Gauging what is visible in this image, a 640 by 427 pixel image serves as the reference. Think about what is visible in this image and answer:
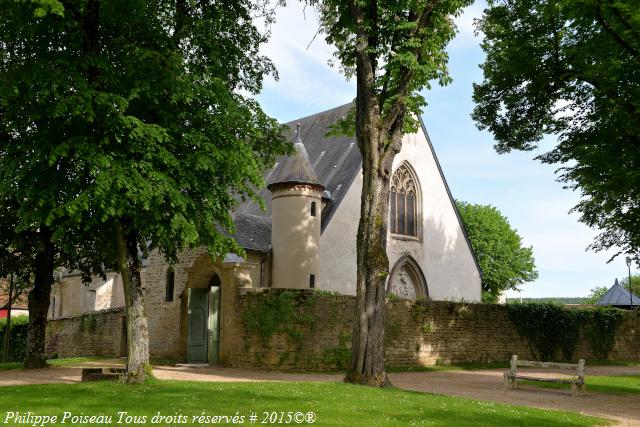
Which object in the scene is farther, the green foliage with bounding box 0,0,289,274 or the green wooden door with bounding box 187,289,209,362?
the green wooden door with bounding box 187,289,209,362

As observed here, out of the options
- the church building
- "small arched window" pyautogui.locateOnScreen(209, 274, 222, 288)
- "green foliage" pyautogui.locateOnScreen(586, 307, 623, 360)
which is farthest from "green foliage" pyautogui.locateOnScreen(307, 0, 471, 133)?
"green foliage" pyautogui.locateOnScreen(586, 307, 623, 360)

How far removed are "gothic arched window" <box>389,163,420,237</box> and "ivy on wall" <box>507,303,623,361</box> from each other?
263 inches

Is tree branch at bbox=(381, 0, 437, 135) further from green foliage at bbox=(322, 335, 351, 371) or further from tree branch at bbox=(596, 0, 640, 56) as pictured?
green foliage at bbox=(322, 335, 351, 371)

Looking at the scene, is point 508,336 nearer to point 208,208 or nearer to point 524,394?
point 524,394

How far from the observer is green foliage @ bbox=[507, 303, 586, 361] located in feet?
88.7

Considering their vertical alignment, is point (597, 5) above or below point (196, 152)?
above

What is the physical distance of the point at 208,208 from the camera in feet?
47.6

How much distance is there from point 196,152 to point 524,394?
9.34m

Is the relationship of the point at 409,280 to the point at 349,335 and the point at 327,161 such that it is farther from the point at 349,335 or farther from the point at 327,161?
the point at 349,335

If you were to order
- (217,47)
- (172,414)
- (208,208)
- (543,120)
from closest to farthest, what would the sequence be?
1. (172,414)
2. (208,208)
3. (217,47)
4. (543,120)

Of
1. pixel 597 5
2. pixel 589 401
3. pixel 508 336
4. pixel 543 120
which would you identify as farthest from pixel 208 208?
pixel 508 336

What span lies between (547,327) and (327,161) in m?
12.8

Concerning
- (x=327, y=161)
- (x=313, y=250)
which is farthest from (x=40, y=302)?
(x=327, y=161)

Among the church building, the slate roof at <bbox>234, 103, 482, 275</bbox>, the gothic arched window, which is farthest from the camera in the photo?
the gothic arched window
